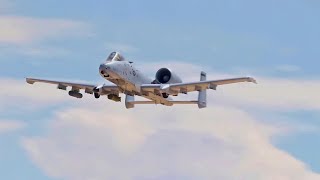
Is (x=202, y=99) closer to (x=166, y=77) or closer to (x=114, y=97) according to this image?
(x=166, y=77)

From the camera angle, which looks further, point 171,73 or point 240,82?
point 171,73

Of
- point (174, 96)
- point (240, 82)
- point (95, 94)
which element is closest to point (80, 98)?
point (95, 94)

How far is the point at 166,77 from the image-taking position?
16788 centimetres

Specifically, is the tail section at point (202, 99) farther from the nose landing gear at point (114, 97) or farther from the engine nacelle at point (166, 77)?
the nose landing gear at point (114, 97)

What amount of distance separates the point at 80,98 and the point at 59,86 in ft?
18.6

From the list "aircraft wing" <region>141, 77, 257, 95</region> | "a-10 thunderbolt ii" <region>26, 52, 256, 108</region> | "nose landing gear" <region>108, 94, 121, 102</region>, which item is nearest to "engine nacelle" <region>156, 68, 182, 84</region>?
"a-10 thunderbolt ii" <region>26, 52, 256, 108</region>

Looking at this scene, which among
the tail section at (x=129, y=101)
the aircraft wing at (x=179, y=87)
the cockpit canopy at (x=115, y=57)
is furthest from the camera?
the tail section at (x=129, y=101)

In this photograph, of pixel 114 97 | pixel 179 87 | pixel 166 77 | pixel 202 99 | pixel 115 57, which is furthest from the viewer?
pixel 166 77

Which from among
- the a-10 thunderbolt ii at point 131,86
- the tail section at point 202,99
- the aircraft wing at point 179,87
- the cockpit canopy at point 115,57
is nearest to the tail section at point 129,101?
the a-10 thunderbolt ii at point 131,86

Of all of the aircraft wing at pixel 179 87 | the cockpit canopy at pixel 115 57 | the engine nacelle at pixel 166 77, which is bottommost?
the aircraft wing at pixel 179 87

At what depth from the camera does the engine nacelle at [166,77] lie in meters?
167

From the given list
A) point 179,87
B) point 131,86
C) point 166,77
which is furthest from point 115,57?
point 166,77

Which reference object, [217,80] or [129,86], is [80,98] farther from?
[217,80]

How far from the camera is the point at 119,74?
158000mm
